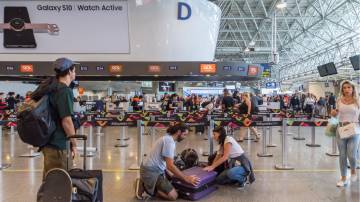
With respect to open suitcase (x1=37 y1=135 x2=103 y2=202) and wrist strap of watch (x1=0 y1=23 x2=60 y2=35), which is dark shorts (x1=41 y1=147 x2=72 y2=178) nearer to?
open suitcase (x1=37 y1=135 x2=103 y2=202)

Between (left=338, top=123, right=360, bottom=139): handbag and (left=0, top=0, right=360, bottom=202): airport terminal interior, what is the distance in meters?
0.02

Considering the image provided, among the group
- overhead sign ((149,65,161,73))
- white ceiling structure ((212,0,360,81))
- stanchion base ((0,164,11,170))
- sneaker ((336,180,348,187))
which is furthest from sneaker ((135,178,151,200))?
white ceiling structure ((212,0,360,81))

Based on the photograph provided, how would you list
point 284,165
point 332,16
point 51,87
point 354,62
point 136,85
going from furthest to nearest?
point 136,85, point 332,16, point 354,62, point 284,165, point 51,87

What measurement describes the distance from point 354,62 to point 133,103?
12.2 meters

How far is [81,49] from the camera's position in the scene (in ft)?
49.3

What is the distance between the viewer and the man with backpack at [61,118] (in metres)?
3.10

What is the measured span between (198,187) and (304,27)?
27.4 meters

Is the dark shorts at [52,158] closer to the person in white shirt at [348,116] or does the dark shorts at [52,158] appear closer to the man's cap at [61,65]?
the man's cap at [61,65]

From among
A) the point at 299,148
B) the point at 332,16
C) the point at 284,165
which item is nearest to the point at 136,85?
the point at 332,16

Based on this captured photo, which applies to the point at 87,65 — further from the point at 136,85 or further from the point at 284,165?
the point at 136,85

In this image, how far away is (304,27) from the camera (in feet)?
97.0

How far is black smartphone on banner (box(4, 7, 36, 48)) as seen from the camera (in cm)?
1482

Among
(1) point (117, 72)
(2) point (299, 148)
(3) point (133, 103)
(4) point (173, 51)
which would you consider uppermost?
(4) point (173, 51)

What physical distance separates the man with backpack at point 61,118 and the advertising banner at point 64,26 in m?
12.0
